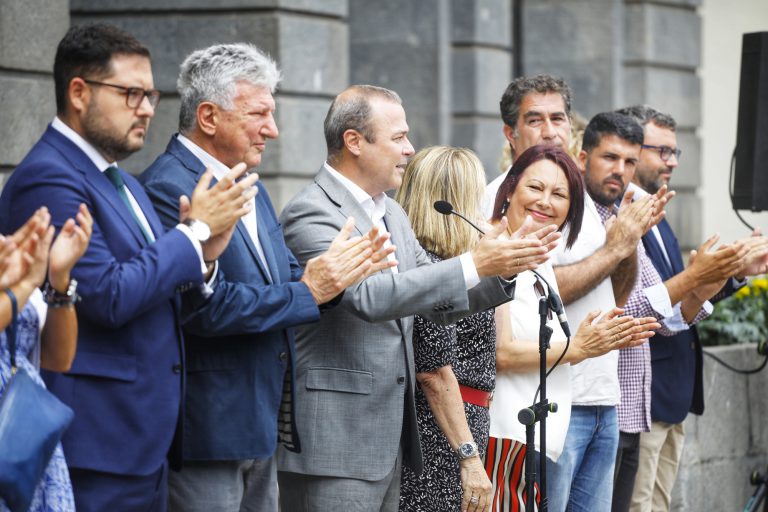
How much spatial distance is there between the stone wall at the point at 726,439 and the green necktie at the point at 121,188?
4.31 m

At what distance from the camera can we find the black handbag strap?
3048mm

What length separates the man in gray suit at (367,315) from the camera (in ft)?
13.2

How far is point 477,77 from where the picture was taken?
9.99m

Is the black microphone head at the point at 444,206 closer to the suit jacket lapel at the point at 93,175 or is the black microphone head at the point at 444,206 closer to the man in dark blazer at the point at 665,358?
the suit jacket lapel at the point at 93,175

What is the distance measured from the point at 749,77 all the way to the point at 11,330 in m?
4.73

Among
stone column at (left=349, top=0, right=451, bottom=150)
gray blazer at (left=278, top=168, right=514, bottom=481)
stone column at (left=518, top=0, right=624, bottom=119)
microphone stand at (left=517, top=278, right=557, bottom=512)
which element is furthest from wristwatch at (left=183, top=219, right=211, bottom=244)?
stone column at (left=518, top=0, right=624, bottom=119)

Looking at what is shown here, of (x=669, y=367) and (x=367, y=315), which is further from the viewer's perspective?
(x=669, y=367)

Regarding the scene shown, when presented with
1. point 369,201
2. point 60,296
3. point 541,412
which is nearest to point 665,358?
point 541,412

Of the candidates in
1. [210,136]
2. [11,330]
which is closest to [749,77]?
[210,136]

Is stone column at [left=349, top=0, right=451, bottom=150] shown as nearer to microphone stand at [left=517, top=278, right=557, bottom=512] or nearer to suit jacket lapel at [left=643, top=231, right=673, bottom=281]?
suit jacket lapel at [left=643, top=231, right=673, bottom=281]

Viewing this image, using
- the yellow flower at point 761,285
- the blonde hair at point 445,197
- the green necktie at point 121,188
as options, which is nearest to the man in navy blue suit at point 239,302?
the green necktie at point 121,188

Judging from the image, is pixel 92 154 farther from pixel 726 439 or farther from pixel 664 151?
pixel 726 439

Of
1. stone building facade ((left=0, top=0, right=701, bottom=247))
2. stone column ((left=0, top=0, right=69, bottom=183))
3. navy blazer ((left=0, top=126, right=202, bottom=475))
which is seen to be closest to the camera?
navy blazer ((left=0, top=126, right=202, bottom=475))

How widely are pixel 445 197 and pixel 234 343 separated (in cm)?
118
